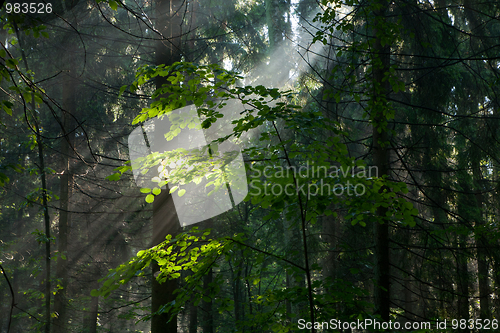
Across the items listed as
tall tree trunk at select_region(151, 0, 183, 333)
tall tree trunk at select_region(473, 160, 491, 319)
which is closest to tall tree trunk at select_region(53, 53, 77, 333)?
tall tree trunk at select_region(151, 0, 183, 333)

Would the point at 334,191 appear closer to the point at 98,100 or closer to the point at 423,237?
the point at 423,237

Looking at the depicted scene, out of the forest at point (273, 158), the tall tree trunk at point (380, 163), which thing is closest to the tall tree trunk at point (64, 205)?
the forest at point (273, 158)

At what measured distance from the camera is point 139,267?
236 centimetres

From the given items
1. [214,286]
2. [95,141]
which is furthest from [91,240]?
[214,286]

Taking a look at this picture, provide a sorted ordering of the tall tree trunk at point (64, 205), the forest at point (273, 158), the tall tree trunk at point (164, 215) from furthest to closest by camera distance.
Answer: the tall tree trunk at point (64, 205) → the tall tree trunk at point (164, 215) → the forest at point (273, 158)

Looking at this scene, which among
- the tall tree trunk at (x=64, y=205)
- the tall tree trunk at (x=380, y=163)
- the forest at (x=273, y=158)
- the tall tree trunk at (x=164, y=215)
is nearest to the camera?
the forest at (x=273, y=158)

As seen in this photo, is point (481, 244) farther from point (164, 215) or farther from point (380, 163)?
point (164, 215)

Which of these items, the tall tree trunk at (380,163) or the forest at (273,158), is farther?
the tall tree trunk at (380,163)

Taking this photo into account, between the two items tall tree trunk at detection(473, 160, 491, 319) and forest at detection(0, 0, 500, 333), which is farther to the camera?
tall tree trunk at detection(473, 160, 491, 319)

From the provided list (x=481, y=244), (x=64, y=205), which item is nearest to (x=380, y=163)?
(x=481, y=244)

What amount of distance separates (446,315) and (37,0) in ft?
30.5

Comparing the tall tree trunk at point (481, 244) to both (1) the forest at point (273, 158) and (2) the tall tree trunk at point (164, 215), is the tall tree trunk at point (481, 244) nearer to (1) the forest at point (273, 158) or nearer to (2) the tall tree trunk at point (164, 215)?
(1) the forest at point (273, 158)

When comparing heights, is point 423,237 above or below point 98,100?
below

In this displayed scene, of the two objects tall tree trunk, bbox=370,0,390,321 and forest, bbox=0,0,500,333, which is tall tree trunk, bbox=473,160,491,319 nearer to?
forest, bbox=0,0,500,333
